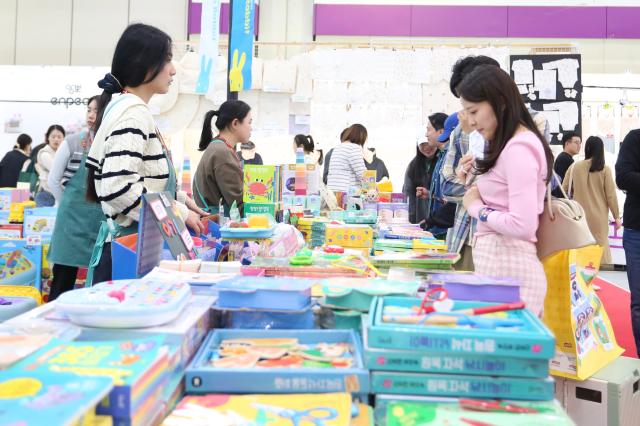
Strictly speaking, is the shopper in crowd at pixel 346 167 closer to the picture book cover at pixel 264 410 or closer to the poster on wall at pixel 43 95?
the picture book cover at pixel 264 410

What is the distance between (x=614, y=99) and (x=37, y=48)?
8.83 metres

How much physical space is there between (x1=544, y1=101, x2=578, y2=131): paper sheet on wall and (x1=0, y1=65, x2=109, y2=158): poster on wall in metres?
6.25

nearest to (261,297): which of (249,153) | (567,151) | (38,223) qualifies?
(38,223)

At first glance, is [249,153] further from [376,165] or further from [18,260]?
[18,260]

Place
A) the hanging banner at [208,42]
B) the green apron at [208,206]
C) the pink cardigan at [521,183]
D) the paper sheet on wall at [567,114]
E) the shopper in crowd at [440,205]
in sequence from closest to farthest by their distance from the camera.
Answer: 1. the pink cardigan at [521,183]
2. the green apron at [208,206]
3. the shopper in crowd at [440,205]
4. the hanging banner at [208,42]
5. the paper sheet on wall at [567,114]

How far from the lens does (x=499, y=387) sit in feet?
3.16

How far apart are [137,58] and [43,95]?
7.87 meters

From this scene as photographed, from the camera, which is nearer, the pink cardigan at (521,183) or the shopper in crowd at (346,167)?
the pink cardigan at (521,183)

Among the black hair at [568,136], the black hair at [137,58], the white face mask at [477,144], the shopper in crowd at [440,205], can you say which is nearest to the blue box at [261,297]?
the black hair at [137,58]

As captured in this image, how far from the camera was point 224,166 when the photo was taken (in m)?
3.32

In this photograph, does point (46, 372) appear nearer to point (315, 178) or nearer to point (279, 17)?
point (315, 178)

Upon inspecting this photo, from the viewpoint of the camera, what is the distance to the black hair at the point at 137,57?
204 cm

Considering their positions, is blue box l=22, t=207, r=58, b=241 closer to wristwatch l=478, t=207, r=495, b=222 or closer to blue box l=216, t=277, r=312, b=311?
wristwatch l=478, t=207, r=495, b=222

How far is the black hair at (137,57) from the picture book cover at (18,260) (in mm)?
2439
